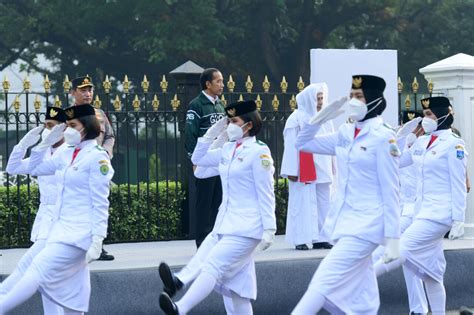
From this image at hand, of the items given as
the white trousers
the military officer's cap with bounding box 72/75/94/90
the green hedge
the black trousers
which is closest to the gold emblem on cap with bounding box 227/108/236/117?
the military officer's cap with bounding box 72/75/94/90

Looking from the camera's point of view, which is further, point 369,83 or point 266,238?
point 266,238

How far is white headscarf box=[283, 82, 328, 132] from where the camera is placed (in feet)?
44.7

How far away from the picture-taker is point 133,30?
35469 millimetres

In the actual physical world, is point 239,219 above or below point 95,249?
above

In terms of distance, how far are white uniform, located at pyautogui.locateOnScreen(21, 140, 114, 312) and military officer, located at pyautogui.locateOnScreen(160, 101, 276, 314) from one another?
37.6 inches

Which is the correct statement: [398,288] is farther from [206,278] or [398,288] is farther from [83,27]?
[83,27]

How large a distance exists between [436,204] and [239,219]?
1.83m

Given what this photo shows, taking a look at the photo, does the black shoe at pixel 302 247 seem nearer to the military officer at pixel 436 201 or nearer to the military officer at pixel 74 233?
the military officer at pixel 436 201

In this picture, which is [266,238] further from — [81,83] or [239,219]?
[81,83]

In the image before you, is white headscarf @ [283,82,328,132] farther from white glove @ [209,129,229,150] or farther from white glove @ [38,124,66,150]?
white glove @ [38,124,66,150]

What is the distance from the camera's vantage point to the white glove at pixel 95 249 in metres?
9.55

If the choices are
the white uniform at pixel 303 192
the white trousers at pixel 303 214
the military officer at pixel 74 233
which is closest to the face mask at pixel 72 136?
the military officer at pixel 74 233

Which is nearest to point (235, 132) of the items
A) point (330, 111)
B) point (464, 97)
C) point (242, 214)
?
point (242, 214)

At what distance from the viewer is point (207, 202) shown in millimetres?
13719
